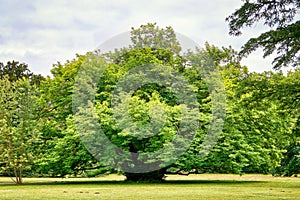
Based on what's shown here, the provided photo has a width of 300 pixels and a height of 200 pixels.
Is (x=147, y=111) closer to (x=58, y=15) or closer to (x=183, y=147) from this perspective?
(x=183, y=147)

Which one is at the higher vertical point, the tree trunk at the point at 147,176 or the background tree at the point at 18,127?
the background tree at the point at 18,127

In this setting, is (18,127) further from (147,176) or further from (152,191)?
(152,191)

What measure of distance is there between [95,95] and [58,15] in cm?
602

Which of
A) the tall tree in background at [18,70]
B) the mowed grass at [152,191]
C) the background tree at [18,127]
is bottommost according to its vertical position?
the mowed grass at [152,191]

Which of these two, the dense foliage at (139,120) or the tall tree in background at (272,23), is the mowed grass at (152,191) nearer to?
the dense foliage at (139,120)

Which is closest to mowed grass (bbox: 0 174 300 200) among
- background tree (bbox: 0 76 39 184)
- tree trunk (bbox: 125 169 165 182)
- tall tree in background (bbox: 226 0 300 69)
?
tree trunk (bbox: 125 169 165 182)

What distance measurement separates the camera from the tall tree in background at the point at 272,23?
14.6m

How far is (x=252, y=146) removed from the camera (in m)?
29.1

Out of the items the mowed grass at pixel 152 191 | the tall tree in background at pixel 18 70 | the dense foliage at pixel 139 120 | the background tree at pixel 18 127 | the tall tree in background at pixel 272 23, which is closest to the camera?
the tall tree in background at pixel 272 23

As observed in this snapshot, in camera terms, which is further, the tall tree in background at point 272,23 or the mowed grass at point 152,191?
the mowed grass at point 152,191

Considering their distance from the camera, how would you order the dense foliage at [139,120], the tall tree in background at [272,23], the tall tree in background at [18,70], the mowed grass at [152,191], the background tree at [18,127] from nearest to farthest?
the tall tree in background at [272,23], the mowed grass at [152,191], the dense foliage at [139,120], the background tree at [18,127], the tall tree in background at [18,70]

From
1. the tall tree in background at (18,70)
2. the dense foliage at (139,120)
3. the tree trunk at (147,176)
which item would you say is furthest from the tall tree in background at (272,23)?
the tall tree in background at (18,70)

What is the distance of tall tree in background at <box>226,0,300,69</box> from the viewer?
14578mm

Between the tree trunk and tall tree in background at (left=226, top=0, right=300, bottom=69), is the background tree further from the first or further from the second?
Answer: tall tree in background at (left=226, top=0, right=300, bottom=69)
